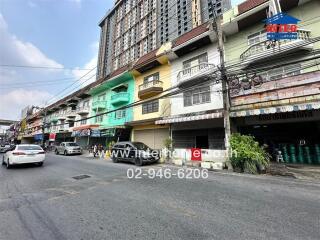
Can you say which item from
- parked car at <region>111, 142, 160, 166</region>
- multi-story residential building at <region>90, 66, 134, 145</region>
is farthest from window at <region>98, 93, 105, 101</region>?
parked car at <region>111, 142, 160, 166</region>

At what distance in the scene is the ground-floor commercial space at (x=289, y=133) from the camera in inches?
424

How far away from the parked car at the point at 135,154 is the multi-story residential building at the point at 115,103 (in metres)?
6.45

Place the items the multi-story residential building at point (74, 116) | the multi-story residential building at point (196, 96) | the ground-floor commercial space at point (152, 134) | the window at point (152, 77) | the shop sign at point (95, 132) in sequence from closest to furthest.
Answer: the multi-story residential building at point (196, 96)
the ground-floor commercial space at point (152, 134)
the window at point (152, 77)
the shop sign at point (95, 132)
the multi-story residential building at point (74, 116)

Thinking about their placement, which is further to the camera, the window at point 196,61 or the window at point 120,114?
the window at point 120,114

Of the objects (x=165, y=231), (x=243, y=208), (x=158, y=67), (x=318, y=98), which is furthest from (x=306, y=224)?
(x=158, y=67)

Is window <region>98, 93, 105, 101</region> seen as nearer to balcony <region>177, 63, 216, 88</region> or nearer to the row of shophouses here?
the row of shophouses

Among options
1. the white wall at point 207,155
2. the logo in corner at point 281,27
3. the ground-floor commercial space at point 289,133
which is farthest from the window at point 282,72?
the white wall at point 207,155

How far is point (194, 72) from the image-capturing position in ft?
48.7

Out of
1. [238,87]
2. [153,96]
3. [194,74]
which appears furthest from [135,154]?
[238,87]

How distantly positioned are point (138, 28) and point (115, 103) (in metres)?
66.3

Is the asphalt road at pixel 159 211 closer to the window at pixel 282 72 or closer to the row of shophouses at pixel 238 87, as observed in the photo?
the row of shophouses at pixel 238 87

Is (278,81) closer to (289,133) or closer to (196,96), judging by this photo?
(289,133)

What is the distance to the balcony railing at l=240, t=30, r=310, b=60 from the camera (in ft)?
32.5

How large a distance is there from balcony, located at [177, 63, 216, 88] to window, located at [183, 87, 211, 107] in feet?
2.93
